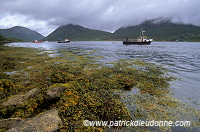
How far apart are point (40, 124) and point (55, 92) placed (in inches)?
151

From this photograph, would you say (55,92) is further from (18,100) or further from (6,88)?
(6,88)

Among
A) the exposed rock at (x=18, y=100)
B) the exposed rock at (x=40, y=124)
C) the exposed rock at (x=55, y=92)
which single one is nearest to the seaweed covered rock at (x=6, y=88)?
the exposed rock at (x=18, y=100)

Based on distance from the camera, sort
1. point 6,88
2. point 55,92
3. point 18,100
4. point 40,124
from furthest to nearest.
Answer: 1. point 6,88
2. point 55,92
3. point 18,100
4. point 40,124

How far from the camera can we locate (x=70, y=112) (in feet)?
26.0

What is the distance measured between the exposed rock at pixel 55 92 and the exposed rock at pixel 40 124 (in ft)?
8.63

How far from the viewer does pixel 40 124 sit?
19.1 feet

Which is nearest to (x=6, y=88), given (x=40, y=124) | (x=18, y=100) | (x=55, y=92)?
(x=18, y=100)

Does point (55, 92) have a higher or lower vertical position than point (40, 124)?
higher

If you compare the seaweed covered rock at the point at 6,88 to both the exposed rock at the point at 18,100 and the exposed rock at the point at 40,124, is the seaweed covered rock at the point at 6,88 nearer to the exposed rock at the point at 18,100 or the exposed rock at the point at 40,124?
the exposed rock at the point at 18,100

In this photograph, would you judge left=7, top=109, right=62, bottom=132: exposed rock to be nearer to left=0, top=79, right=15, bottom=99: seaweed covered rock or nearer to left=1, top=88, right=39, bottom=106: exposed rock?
left=1, top=88, right=39, bottom=106: exposed rock

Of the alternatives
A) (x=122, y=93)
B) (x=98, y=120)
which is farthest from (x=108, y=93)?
(x=98, y=120)

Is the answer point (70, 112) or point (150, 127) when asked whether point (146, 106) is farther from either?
point (70, 112)

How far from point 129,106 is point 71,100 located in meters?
4.62

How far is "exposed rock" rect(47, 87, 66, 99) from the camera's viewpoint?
30.5ft
